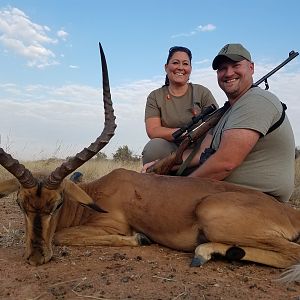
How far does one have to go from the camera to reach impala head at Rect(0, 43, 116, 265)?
4.71 m

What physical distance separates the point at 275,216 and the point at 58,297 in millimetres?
2426

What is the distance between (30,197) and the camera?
4.86 m

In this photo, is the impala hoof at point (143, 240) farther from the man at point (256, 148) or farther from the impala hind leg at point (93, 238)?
the man at point (256, 148)

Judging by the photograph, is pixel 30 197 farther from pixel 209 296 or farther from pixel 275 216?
pixel 275 216

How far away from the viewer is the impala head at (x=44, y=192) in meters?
4.71

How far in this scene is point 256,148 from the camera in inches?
222

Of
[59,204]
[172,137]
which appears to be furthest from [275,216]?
[172,137]

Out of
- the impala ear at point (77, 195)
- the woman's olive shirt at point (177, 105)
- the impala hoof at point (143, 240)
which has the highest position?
the woman's olive shirt at point (177, 105)

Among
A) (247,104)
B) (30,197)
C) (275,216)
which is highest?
(247,104)

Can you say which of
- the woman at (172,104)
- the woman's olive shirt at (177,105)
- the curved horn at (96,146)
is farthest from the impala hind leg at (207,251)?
the woman's olive shirt at (177,105)

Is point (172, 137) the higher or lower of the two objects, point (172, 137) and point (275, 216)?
the higher

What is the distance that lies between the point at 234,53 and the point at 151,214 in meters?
2.32

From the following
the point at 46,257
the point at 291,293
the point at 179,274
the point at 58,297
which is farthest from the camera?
the point at 46,257

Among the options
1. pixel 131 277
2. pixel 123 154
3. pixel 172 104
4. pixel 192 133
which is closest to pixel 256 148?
pixel 192 133
